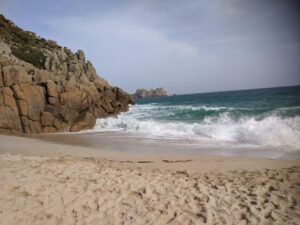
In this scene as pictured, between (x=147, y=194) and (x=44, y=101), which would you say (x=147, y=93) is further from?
(x=147, y=194)

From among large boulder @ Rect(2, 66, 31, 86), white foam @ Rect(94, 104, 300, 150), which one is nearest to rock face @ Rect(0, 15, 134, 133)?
large boulder @ Rect(2, 66, 31, 86)

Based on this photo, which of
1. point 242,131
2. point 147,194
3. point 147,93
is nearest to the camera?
point 147,194

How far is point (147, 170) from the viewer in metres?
6.59

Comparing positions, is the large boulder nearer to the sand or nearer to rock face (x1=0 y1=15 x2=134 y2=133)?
rock face (x1=0 y1=15 x2=134 y2=133)

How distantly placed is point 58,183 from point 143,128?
488 inches

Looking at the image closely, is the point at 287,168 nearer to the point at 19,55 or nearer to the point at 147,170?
the point at 147,170

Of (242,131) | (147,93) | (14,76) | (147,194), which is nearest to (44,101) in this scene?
(14,76)

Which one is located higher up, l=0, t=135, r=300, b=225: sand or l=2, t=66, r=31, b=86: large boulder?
l=2, t=66, r=31, b=86: large boulder

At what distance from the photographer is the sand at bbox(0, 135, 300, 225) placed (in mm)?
3967

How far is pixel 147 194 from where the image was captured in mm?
4785

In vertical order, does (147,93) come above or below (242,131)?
above

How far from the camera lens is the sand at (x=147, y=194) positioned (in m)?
3.97

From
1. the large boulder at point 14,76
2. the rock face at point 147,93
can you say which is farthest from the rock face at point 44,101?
the rock face at point 147,93

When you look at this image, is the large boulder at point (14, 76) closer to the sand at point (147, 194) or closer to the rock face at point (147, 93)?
the sand at point (147, 194)
